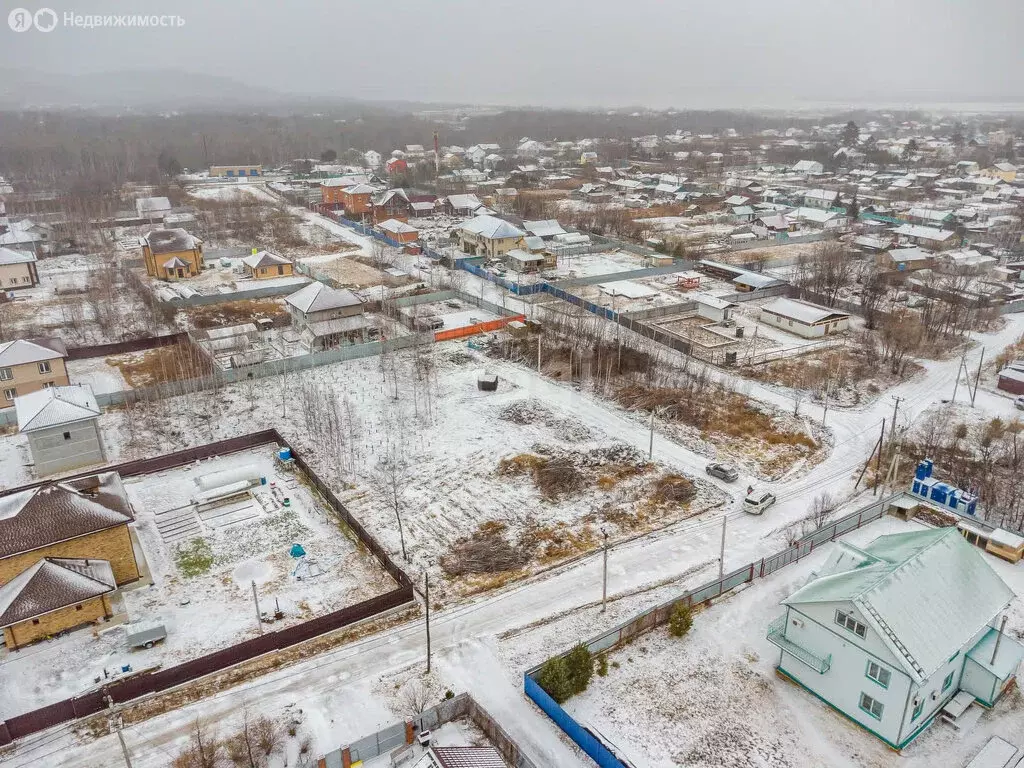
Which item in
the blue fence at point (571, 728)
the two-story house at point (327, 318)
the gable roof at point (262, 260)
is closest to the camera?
the blue fence at point (571, 728)

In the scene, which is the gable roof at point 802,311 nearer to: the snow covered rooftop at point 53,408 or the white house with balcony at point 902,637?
the white house with balcony at point 902,637

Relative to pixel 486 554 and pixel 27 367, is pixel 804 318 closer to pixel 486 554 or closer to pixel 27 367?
pixel 486 554

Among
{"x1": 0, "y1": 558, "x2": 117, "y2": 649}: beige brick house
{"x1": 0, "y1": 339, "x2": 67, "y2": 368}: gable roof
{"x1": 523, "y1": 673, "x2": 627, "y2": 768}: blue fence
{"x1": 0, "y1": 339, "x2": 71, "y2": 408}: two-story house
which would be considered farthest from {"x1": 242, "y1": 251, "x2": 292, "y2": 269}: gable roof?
{"x1": 523, "y1": 673, "x2": 627, "y2": 768}: blue fence

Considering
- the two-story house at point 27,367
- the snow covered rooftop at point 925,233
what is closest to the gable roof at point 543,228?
the snow covered rooftop at point 925,233

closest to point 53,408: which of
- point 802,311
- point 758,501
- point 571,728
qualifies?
point 571,728

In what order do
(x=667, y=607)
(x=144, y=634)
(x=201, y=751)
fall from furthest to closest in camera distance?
(x=667, y=607) < (x=144, y=634) < (x=201, y=751)

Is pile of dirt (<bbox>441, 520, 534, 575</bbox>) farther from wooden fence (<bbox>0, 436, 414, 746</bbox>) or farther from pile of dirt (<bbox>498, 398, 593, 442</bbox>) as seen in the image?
pile of dirt (<bbox>498, 398, 593, 442</bbox>)

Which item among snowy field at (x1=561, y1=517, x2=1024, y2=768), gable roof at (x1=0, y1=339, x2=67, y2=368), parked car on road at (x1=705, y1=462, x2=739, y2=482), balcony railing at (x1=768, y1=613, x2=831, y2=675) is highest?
gable roof at (x1=0, y1=339, x2=67, y2=368)
